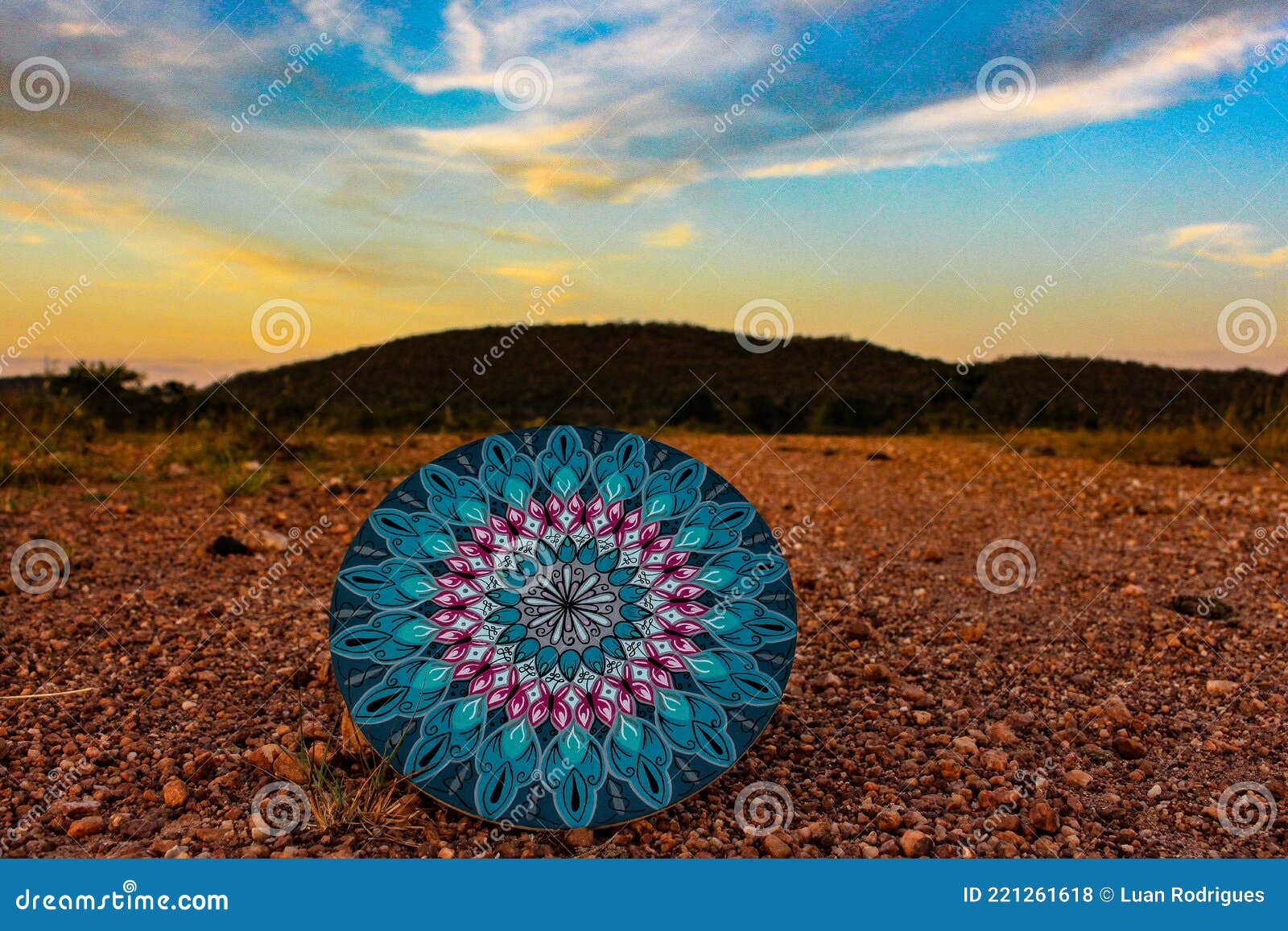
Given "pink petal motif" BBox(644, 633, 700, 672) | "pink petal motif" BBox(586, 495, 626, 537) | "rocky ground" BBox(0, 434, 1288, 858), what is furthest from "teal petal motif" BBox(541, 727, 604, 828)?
"pink petal motif" BBox(586, 495, 626, 537)

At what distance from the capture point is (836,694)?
3.87 metres

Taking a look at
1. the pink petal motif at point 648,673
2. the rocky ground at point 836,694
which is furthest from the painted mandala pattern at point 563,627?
the rocky ground at point 836,694

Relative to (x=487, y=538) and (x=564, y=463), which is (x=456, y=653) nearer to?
(x=487, y=538)

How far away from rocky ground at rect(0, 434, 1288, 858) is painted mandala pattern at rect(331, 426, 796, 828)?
0.61 feet

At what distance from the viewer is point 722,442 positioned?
11961 millimetres

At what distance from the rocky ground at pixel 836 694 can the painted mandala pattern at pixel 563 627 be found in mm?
187

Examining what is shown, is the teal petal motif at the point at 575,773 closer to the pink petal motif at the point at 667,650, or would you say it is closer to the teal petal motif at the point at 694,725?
the teal petal motif at the point at 694,725

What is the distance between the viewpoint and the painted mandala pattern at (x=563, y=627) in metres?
2.83

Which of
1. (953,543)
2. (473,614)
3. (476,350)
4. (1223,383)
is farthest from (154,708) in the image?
(476,350)

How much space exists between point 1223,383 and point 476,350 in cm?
1884

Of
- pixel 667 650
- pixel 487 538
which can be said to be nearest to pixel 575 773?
pixel 667 650

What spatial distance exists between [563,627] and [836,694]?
1363 mm

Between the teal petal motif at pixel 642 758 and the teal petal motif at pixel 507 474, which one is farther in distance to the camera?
the teal petal motif at pixel 507 474

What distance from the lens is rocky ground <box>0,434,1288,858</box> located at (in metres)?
2.86
